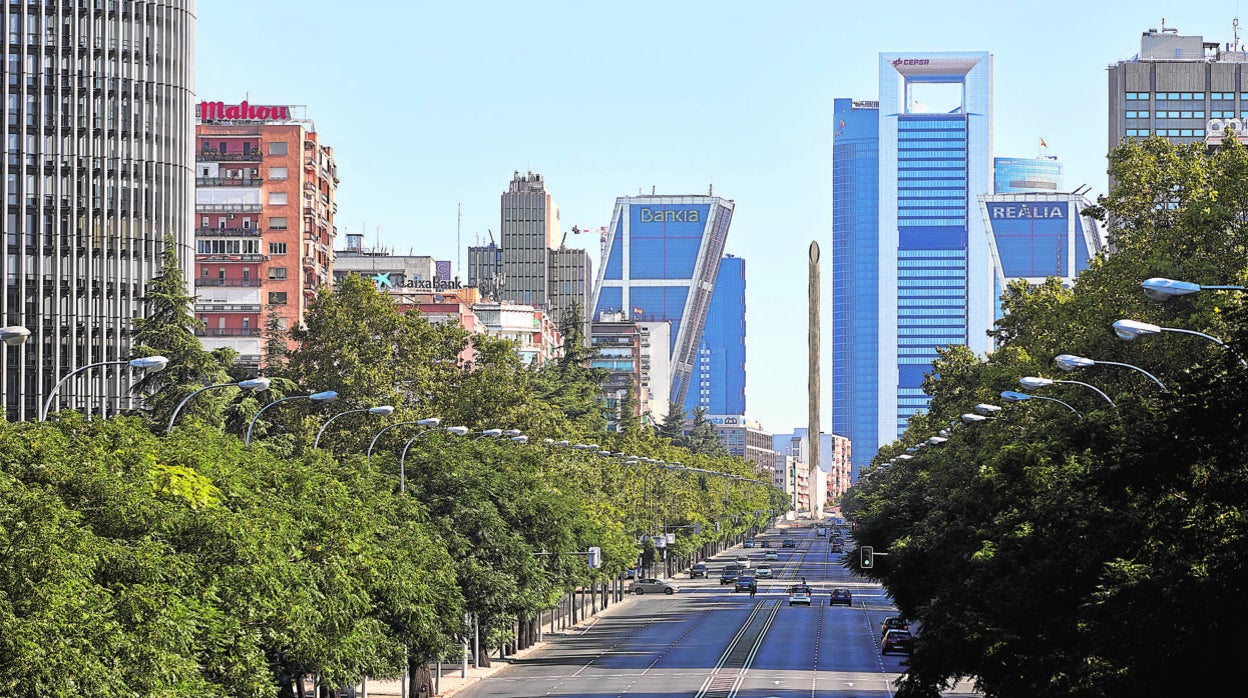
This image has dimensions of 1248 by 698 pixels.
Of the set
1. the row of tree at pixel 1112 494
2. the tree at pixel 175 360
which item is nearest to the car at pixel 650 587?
the row of tree at pixel 1112 494

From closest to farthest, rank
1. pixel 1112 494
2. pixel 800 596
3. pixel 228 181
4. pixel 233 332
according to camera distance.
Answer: pixel 1112 494 → pixel 800 596 → pixel 233 332 → pixel 228 181

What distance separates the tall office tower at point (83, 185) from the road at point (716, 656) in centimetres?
3829

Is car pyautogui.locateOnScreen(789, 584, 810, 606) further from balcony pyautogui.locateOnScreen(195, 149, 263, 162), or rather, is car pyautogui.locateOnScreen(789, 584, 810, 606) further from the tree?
balcony pyautogui.locateOnScreen(195, 149, 263, 162)

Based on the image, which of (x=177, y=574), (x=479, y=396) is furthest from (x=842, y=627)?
(x=177, y=574)

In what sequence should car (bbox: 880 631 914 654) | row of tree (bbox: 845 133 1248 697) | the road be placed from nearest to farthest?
1. row of tree (bbox: 845 133 1248 697)
2. the road
3. car (bbox: 880 631 914 654)

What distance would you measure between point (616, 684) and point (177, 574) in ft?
134

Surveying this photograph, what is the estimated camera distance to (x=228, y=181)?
170 metres

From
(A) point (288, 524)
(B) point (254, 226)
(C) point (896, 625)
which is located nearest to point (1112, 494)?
(A) point (288, 524)

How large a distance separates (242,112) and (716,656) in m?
98.0

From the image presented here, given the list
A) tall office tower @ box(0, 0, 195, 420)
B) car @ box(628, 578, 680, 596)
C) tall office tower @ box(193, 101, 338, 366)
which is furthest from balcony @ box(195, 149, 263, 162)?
car @ box(628, 578, 680, 596)

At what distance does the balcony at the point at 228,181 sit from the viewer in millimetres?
168875

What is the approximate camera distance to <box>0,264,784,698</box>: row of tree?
3281 centimetres

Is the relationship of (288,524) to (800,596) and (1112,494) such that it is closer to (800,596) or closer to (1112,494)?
(1112,494)

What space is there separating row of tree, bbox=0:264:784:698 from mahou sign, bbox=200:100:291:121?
63.8m
